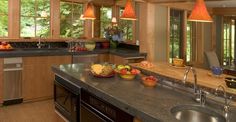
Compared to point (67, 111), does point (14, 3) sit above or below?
above

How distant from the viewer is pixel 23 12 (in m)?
5.05

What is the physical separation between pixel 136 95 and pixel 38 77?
3.06 m

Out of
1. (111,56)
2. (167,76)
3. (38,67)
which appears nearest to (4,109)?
(38,67)

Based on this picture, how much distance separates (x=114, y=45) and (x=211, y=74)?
3.35 m

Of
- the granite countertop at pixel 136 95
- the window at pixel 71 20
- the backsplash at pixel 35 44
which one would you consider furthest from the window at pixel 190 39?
the granite countertop at pixel 136 95

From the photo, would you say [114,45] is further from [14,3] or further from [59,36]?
[14,3]

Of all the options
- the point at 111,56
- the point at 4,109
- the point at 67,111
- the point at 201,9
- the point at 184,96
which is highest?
the point at 201,9

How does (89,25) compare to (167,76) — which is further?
(89,25)

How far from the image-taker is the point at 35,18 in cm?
522

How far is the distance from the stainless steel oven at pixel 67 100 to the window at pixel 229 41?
5.60 m

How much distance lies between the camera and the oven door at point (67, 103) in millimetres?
2682

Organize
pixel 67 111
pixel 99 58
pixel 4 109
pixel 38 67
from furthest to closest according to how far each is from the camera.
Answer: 1. pixel 99 58
2. pixel 38 67
3. pixel 4 109
4. pixel 67 111

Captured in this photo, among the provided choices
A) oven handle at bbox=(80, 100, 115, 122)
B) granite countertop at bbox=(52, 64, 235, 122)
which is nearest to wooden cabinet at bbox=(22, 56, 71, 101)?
granite countertop at bbox=(52, 64, 235, 122)

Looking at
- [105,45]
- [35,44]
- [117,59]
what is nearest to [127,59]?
[117,59]
